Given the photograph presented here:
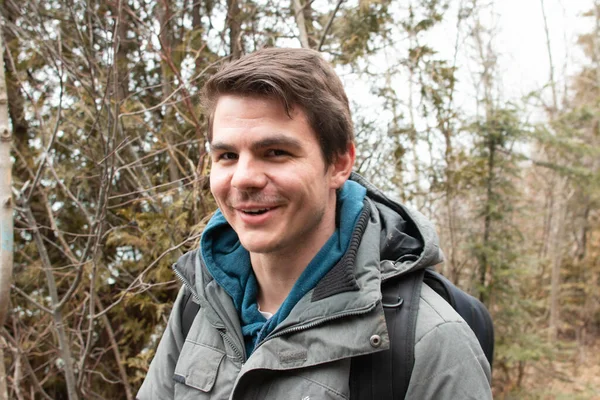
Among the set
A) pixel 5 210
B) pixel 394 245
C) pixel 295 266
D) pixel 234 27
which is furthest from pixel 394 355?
pixel 234 27

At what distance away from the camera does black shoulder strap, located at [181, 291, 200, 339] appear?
165cm

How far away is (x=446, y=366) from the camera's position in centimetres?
114

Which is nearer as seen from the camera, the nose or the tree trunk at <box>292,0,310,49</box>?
the nose

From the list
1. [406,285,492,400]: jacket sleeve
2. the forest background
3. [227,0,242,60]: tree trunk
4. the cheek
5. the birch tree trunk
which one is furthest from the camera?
[227,0,242,60]: tree trunk

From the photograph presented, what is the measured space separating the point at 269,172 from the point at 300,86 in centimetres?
29

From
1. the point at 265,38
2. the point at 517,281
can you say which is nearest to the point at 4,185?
the point at 265,38

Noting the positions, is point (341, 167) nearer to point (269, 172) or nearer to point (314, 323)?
point (269, 172)

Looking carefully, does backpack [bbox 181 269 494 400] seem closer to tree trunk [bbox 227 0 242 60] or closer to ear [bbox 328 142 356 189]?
ear [bbox 328 142 356 189]

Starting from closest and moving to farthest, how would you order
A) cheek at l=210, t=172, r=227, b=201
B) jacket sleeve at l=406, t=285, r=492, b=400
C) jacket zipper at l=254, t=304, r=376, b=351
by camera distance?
1. jacket sleeve at l=406, t=285, r=492, b=400
2. jacket zipper at l=254, t=304, r=376, b=351
3. cheek at l=210, t=172, r=227, b=201

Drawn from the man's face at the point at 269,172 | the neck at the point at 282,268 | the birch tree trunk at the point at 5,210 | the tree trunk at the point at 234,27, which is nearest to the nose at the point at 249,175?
the man's face at the point at 269,172

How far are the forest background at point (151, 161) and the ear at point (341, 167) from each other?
1.43 m

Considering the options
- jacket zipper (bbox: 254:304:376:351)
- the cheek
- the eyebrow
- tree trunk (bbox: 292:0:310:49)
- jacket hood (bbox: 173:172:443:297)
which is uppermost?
tree trunk (bbox: 292:0:310:49)

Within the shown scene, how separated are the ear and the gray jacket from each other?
14 cm

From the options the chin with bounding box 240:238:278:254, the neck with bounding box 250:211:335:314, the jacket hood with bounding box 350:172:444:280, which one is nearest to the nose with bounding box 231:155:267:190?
the chin with bounding box 240:238:278:254
